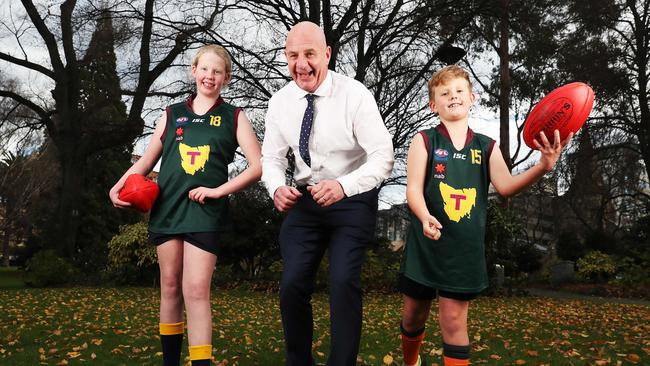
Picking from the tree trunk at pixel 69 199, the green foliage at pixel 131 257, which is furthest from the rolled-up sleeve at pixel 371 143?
the tree trunk at pixel 69 199

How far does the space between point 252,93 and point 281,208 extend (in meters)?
13.1

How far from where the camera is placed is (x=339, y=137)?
123 inches

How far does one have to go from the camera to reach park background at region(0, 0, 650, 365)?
694 cm

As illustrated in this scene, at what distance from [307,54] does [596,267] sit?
21581mm

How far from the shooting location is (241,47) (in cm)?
1463

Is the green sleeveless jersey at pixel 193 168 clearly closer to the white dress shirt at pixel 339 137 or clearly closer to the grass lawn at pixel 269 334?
the white dress shirt at pixel 339 137

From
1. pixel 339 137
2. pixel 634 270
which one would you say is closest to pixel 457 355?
pixel 339 137

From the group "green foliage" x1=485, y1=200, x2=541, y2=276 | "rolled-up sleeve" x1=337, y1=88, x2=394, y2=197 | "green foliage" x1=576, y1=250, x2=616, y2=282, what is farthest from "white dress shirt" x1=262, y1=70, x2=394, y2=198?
"green foliage" x1=576, y1=250, x2=616, y2=282

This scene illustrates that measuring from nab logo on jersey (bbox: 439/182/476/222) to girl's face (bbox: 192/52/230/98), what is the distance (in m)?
1.51

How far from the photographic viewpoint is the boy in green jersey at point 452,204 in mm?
3094

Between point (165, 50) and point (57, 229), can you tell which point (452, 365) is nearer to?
point (165, 50)

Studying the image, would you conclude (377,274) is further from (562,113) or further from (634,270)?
(562,113)

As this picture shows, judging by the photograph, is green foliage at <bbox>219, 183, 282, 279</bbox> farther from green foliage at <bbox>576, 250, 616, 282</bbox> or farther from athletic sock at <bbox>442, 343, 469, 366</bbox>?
athletic sock at <bbox>442, 343, 469, 366</bbox>

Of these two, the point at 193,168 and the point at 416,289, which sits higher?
the point at 193,168
